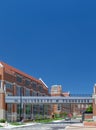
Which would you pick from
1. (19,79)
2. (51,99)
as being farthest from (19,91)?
(51,99)

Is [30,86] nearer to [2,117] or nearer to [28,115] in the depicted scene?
[28,115]

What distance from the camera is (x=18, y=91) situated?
102688mm

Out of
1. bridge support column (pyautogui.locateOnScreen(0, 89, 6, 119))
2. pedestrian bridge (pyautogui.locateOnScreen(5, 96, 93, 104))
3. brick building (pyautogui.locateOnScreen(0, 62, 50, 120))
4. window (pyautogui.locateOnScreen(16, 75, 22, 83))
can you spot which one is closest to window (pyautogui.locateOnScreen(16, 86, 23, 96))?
brick building (pyautogui.locateOnScreen(0, 62, 50, 120))

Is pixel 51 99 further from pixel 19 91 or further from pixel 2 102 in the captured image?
pixel 19 91

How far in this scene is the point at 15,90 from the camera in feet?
327

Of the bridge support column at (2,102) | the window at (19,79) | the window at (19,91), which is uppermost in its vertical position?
the window at (19,79)

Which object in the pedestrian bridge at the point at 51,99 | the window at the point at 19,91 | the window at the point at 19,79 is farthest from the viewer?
the window at the point at 19,79

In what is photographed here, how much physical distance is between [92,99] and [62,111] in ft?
296

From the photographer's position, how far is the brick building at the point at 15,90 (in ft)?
296

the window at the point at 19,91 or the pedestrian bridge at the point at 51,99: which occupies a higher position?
the window at the point at 19,91

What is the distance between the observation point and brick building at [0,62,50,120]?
9032 cm

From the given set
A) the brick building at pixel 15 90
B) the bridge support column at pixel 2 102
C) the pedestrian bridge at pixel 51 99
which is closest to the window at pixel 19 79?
the brick building at pixel 15 90

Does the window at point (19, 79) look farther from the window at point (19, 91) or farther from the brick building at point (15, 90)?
the window at point (19, 91)

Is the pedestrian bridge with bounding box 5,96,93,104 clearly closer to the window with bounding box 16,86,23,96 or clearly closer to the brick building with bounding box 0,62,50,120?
the brick building with bounding box 0,62,50,120
